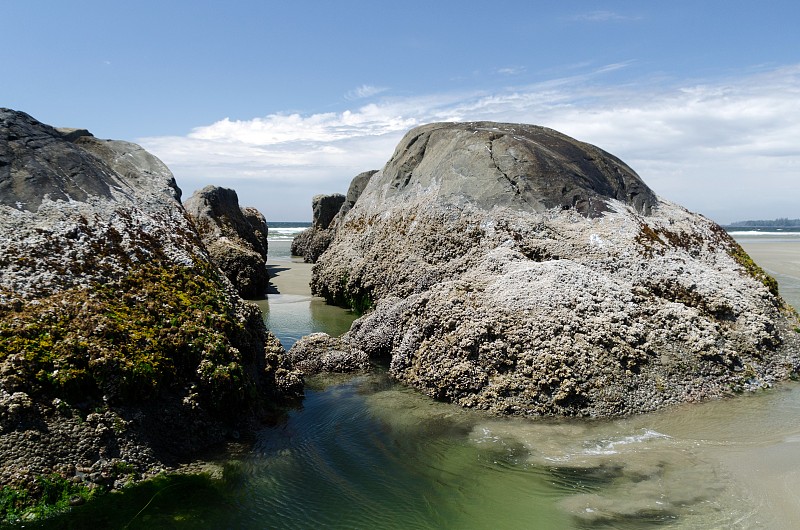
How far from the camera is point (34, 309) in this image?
9.04 m

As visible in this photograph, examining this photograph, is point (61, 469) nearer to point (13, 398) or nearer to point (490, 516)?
point (13, 398)

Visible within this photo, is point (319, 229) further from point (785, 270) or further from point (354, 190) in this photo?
point (785, 270)

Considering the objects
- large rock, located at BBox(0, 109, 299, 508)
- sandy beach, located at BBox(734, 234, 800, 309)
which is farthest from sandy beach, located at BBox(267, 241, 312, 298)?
sandy beach, located at BBox(734, 234, 800, 309)

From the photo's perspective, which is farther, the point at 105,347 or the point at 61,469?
the point at 105,347

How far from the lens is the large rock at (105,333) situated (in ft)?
25.8

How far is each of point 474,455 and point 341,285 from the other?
13838mm

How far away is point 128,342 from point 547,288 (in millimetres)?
8752

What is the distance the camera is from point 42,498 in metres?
7.25

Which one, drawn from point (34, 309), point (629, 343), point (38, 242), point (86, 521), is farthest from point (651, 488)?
point (38, 242)

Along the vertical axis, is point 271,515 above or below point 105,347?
below

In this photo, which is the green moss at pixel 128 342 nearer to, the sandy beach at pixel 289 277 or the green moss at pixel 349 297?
the green moss at pixel 349 297

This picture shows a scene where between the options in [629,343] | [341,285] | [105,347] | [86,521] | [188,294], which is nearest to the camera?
[86,521]

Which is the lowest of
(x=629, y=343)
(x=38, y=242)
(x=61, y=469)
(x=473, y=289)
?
(x=61, y=469)

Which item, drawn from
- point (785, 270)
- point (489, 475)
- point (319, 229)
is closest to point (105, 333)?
point (489, 475)
